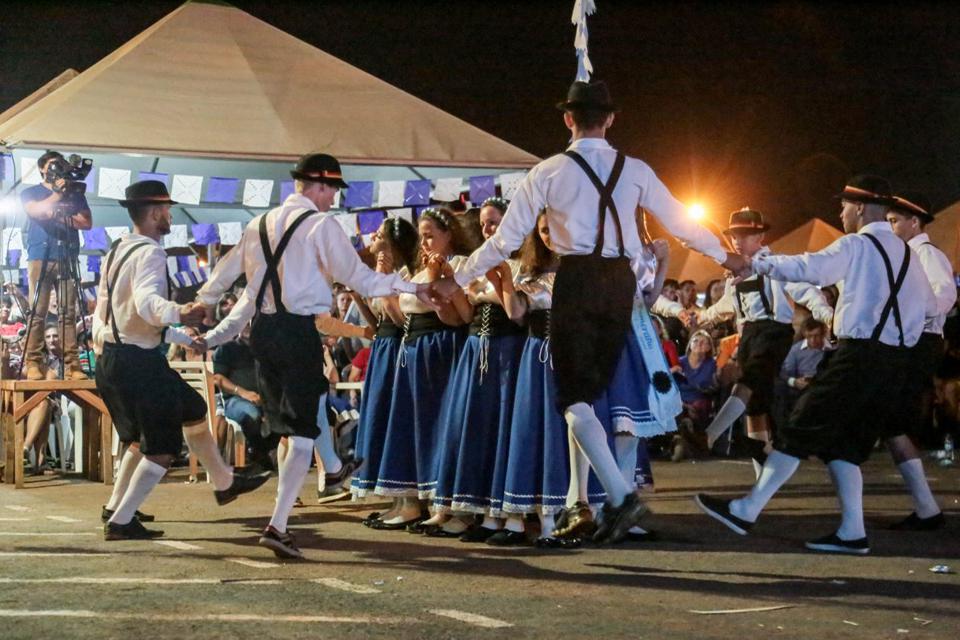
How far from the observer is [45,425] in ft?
43.8

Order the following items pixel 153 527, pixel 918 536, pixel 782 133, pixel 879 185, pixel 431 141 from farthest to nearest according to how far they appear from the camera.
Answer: pixel 782 133
pixel 431 141
pixel 153 527
pixel 918 536
pixel 879 185

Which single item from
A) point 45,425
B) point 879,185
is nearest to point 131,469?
point 879,185

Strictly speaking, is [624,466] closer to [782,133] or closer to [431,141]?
[431,141]

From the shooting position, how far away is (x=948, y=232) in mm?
20938

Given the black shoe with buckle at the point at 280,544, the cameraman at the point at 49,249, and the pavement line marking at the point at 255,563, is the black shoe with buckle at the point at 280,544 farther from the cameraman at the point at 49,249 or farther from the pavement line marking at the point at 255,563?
the cameraman at the point at 49,249

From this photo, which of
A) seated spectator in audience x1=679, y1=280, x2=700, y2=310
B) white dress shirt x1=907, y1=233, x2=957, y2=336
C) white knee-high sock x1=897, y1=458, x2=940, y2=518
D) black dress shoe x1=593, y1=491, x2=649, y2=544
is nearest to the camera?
black dress shoe x1=593, y1=491, x2=649, y2=544

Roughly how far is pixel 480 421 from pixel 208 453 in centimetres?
159

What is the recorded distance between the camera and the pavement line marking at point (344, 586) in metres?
5.88

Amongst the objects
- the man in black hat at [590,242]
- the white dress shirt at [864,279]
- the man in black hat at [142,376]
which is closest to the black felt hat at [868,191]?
the white dress shirt at [864,279]

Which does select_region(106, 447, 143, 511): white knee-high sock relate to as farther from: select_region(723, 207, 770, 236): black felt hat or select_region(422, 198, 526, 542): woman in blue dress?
select_region(723, 207, 770, 236): black felt hat

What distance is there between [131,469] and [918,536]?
450 cm

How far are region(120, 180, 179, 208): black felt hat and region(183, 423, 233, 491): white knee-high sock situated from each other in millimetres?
1314

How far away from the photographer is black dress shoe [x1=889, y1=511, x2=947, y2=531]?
8.27m

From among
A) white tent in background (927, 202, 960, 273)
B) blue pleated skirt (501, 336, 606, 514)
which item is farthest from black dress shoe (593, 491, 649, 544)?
white tent in background (927, 202, 960, 273)
